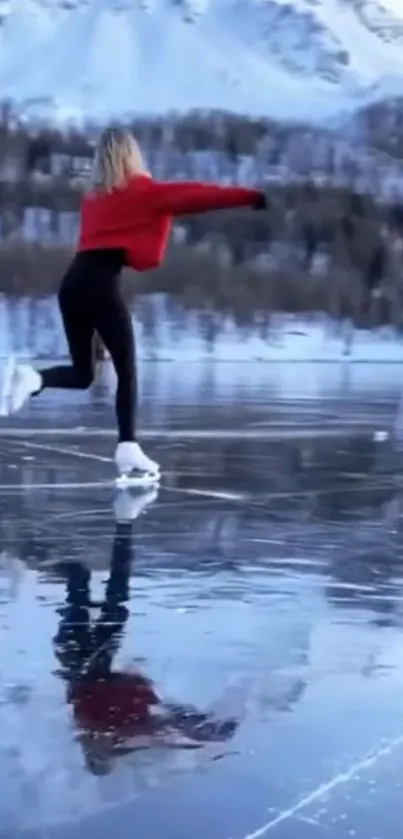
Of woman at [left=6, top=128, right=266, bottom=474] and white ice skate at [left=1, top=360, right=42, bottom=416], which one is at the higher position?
woman at [left=6, top=128, right=266, bottom=474]

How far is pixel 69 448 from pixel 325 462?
0.92m

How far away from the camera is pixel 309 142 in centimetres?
2891

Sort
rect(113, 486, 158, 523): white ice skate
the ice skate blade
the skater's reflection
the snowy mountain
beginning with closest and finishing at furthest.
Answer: the skater's reflection, rect(113, 486, 158, 523): white ice skate, the ice skate blade, the snowy mountain

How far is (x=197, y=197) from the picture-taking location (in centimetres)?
399

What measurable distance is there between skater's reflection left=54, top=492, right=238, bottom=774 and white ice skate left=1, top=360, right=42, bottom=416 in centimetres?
201

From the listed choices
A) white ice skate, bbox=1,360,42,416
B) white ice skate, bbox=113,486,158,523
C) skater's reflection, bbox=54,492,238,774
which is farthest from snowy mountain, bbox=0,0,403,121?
skater's reflection, bbox=54,492,238,774

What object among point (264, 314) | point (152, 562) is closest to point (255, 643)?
point (152, 562)

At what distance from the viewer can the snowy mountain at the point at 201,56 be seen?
110 feet

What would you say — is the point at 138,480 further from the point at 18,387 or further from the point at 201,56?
the point at 201,56

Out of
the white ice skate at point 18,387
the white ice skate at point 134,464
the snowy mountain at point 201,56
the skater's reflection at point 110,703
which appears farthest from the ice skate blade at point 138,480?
the snowy mountain at point 201,56

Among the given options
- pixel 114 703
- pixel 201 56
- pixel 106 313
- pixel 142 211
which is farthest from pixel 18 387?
pixel 201 56

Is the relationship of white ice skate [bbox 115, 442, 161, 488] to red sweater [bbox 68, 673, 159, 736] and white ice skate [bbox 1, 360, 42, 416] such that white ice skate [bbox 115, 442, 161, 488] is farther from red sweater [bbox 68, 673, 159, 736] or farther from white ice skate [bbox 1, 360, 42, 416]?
red sweater [bbox 68, 673, 159, 736]

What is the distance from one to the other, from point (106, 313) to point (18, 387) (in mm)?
456

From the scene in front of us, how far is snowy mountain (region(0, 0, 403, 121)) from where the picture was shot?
33.5 m
